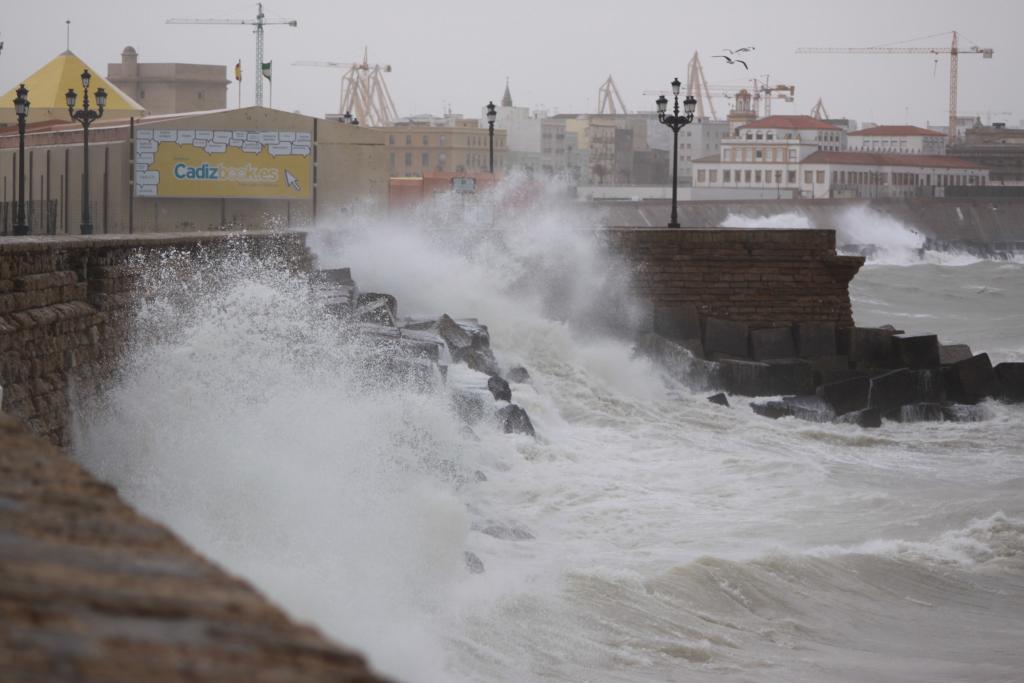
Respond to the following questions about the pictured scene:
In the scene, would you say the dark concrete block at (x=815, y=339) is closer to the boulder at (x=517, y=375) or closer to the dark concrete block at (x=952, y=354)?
the dark concrete block at (x=952, y=354)

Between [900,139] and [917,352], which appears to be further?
[900,139]

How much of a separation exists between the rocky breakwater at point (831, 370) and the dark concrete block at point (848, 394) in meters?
0.01

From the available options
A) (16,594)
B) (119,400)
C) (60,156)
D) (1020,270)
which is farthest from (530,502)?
(1020,270)

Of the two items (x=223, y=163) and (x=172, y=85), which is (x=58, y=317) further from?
(x=172, y=85)

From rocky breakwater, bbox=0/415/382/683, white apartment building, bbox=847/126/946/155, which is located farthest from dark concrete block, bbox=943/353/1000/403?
white apartment building, bbox=847/126/946/155

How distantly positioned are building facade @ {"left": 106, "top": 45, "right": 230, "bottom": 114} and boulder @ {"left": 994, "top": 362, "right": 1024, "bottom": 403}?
65452 millimetres

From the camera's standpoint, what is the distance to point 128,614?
5.58ft

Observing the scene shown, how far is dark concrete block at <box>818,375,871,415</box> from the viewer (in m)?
18.9

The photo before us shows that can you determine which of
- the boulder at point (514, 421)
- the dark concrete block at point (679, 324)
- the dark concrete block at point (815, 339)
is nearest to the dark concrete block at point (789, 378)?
the dark concrete block at point (815, 339)

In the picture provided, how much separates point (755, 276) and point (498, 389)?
7155 mm

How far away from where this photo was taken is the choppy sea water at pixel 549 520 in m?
8.05

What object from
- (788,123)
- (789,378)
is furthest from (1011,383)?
(788,123)

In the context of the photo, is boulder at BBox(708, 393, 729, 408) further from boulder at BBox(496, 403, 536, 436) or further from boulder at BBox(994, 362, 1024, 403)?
boulder at BBox(496, 403, 536, 436)

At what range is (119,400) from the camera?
9.40 meters
